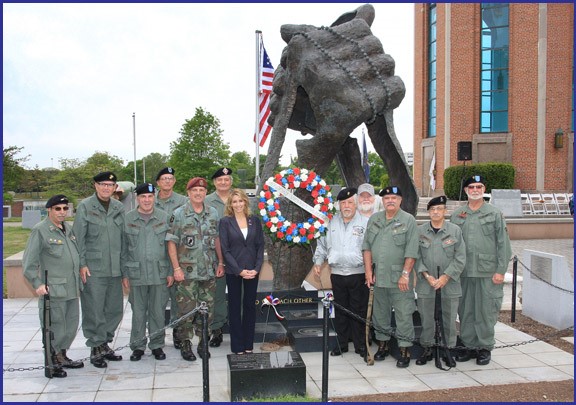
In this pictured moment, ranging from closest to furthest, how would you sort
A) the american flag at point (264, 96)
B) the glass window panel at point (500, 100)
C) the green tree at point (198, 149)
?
the american flag at point (264, 96) < the glass window panel at point (500, 100) < the green tree at point (198, 149)

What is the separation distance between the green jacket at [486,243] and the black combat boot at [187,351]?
121 inches

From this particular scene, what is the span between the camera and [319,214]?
6.20 m

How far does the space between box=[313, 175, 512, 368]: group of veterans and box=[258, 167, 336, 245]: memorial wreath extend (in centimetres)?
26

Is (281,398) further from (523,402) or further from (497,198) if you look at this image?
(497,198)

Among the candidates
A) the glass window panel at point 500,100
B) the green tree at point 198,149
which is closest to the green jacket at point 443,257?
the glass window panel at point 500,100

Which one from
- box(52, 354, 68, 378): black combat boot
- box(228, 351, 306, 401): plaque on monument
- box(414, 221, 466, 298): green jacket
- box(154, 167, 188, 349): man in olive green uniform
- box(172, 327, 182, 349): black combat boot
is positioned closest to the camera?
box(228, 351, 306, 401): plaque on monument

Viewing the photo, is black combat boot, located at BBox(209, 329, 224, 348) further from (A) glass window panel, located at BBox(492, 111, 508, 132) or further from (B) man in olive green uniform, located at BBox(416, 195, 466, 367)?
(A) glass window panel, located at BBox(492, 111, 508, 132)

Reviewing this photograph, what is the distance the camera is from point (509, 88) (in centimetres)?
2778

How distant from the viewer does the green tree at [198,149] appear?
35.5 m

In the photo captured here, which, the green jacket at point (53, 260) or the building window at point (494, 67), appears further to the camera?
the building window at point (494, 67)

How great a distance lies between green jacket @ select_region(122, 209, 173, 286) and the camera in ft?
19.0

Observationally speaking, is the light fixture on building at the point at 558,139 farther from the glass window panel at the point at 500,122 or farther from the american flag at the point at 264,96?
the american flag at the point at 264,96

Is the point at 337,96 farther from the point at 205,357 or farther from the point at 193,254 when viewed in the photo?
the point at 205,357

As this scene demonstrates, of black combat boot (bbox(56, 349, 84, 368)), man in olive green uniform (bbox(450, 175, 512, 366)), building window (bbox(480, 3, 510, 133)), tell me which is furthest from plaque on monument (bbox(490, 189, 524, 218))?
black combat boot (bbox(56, 349, 84, 368))
